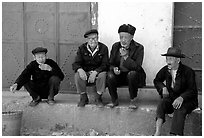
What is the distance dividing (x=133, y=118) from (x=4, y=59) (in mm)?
2752

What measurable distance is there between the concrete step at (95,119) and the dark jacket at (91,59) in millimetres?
604

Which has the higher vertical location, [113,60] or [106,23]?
[106,23]

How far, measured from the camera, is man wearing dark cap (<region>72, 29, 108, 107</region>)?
5680mm

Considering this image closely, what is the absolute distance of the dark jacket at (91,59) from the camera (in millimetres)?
5898

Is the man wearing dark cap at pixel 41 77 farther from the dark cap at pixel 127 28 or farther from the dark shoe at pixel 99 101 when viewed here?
the dark cap at pixel 127 28

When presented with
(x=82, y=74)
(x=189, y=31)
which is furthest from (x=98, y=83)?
(x=189, y=31)

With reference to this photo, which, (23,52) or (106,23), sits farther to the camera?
(23,52)

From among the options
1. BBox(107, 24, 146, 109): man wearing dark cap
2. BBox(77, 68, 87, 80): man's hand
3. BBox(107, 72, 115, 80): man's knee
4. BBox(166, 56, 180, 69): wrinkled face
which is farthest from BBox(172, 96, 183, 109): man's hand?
BBox(77, 68, 87, 80): man's hand

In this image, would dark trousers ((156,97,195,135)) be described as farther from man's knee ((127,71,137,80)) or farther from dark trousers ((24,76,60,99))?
dark trousers ((24,76,60,99))

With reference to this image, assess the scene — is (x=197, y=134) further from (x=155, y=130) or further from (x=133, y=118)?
(x=133, y=118)

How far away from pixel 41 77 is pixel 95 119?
1061 millimetres

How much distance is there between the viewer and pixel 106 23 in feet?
21.1

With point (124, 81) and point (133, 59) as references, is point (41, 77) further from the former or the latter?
point (133, 59)

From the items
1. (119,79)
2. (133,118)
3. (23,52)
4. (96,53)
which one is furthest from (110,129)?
(23,52)
